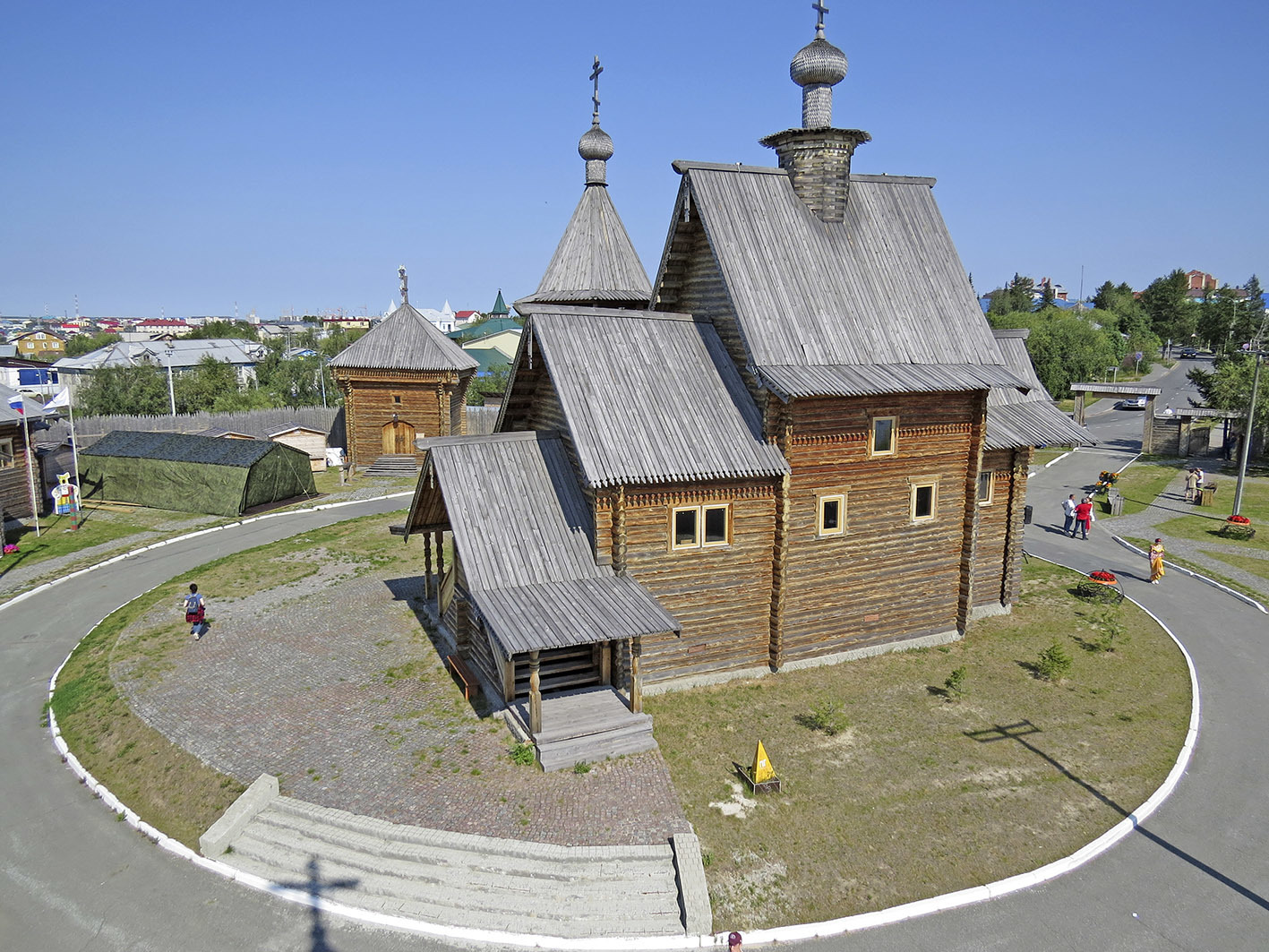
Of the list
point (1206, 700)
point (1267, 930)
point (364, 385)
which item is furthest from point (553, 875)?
point (364, 385)

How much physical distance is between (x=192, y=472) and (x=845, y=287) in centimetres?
2898

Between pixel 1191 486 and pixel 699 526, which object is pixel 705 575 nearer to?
pixel 699 526

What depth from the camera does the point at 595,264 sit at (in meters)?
28.2

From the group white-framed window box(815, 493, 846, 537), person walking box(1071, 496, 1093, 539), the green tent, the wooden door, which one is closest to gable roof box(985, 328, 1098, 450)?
white-framed window box(815, 493, 846, 537)

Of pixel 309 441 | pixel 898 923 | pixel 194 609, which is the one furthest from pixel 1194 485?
pixel 309 441

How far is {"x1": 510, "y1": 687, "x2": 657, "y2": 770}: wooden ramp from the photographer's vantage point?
50.3 ft

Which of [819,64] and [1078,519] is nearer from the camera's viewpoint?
[819,64]

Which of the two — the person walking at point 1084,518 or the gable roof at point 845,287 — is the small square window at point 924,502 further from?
the person walking at point 1084,518

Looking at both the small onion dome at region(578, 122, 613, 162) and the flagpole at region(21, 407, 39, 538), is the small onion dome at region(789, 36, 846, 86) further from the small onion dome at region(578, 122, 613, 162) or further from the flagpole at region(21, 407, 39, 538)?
the flagpole at region(21, 407, 39, 538)

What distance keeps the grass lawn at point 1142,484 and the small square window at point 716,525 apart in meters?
25.7

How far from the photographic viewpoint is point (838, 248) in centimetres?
2100

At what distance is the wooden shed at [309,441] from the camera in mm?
45062

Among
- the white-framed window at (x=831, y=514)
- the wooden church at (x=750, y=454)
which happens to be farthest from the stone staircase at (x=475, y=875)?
the white-framed window at (x=831, y=514)

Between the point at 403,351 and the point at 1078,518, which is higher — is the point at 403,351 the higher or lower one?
the higher one
